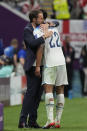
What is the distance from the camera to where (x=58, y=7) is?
73.7 feet

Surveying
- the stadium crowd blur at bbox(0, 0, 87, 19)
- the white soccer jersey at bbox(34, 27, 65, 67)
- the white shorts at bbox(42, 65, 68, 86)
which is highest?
the stadium crowd blur at bbox(0, 0, 87, 19)

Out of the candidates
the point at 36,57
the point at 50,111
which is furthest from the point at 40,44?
the point at 50,111

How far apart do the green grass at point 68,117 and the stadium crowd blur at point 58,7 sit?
5192 mm

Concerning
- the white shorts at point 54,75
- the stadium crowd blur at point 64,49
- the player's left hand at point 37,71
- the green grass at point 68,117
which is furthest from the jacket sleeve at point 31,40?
the stadium crowd blur at point 64,49

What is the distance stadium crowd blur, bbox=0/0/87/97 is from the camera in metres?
18.3

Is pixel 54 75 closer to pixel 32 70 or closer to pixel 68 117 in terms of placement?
pixel 32 70

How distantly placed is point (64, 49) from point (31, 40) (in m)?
9.50

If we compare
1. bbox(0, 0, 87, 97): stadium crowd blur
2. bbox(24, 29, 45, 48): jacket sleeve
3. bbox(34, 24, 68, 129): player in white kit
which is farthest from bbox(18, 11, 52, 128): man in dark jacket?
bbox(0, 0, 87, 97): stadium crowd blur

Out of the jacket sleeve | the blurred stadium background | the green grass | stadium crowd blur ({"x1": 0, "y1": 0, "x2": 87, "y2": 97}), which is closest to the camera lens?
the jacket sleeve

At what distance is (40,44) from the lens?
1022 cm

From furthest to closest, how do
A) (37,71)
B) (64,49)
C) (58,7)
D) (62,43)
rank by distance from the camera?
(58,7) → (62,43) → (64,49) → (37,71)

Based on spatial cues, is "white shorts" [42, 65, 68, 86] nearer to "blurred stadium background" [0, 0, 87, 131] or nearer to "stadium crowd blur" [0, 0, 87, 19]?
"blurred stadium background" [0, 0, 87, 131]

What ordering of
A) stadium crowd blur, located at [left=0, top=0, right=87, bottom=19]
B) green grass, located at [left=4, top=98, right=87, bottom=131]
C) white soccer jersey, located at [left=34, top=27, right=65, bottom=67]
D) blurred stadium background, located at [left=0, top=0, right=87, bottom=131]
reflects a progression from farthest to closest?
stadium crowd blur, located at [left=0, top=0, right=87, bottom=19] → blurred stadium background, located at [left=0, top=0, right=87, bottom=131] → green grass, located at [left=4, top=98, right=87, bottom=131] → white soccer jersey, located at [left=34, top=27, right=65, bottom=67]

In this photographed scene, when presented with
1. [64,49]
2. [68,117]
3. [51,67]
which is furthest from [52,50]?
[64,49]
